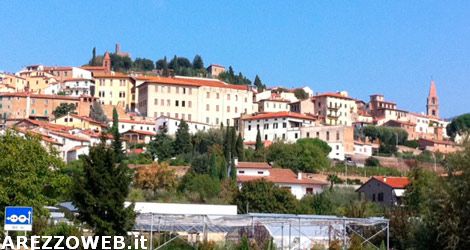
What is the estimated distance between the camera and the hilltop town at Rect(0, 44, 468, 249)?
1986 inches

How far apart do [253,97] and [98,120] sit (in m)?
25.9

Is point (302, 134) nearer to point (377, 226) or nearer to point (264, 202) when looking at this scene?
point (264, 202)

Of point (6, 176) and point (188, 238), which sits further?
point (188, 238)

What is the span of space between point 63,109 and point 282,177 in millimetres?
46032

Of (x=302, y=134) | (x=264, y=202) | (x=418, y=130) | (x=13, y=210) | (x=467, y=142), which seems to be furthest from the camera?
(x=418, y=130)

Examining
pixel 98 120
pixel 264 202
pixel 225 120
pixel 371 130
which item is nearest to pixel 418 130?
pixel 371 130

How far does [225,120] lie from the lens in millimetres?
108688

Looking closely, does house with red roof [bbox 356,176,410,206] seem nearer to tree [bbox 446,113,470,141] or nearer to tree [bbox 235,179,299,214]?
tree [bbox 235,179,299,214]

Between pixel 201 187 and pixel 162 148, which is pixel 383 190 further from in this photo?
pixel 162 148

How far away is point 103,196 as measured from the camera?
23.6m

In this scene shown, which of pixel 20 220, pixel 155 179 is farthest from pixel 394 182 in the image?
pixel 20 220

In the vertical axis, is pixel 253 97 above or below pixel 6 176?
above

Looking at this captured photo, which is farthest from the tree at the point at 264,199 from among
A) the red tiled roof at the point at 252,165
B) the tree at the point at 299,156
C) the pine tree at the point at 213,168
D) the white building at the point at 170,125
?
the white building at the point at 170,125

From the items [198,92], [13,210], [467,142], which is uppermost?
[198,92]
